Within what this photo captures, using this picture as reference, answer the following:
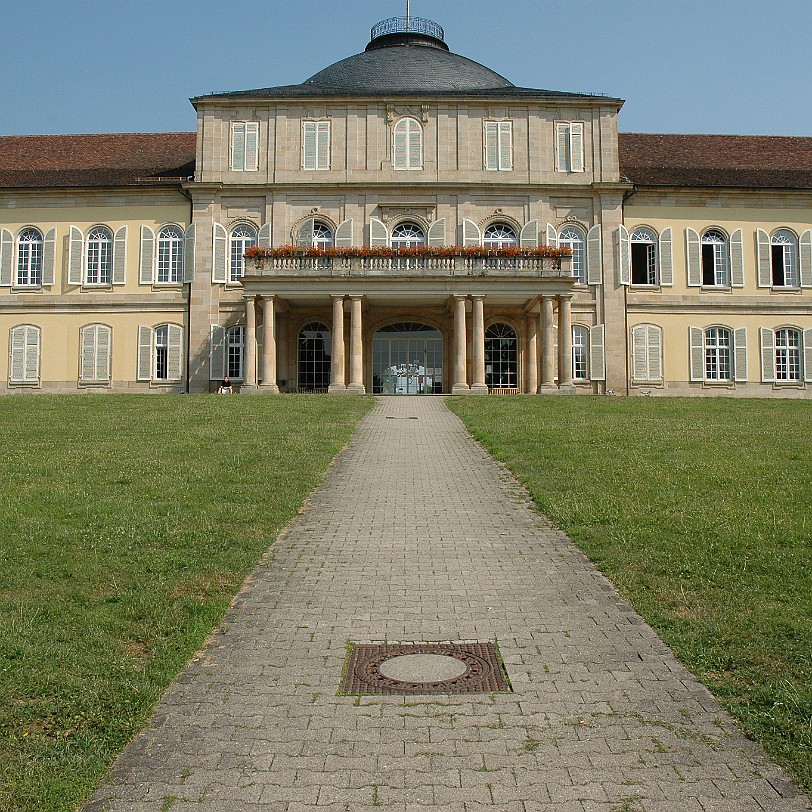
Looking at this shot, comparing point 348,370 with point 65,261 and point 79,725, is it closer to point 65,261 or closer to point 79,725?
point 65,261

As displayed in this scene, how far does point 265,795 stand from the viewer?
3660 millimetres

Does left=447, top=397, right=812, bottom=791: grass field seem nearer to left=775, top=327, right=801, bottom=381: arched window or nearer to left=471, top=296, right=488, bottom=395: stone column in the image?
left=471, top=296, right=488, bottom=395: stone column

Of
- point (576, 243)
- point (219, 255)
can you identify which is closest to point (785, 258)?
point (576, 243)

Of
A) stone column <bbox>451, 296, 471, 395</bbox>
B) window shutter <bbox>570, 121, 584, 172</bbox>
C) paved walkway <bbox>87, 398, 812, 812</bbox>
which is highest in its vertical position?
window shutter <bbox>570, 121, 584, 172</bbox>

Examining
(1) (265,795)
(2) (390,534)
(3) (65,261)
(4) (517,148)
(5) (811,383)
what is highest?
(4) (517,148)

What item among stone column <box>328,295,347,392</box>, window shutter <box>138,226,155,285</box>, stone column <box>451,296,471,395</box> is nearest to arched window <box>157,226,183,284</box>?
window shutter <box>138,226,155,285</box>

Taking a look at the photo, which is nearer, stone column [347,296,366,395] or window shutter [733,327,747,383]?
stone column [347,296,366,395]

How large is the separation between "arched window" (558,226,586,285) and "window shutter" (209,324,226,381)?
15086 millimetres

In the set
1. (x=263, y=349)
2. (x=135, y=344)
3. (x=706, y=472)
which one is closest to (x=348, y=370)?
(x=263, y=349)

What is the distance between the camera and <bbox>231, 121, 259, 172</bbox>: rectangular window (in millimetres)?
36125

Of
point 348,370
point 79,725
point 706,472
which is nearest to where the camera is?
point 79,725

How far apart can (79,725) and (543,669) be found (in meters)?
2.58

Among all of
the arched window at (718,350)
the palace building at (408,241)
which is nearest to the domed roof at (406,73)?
the palace building at (408,241)

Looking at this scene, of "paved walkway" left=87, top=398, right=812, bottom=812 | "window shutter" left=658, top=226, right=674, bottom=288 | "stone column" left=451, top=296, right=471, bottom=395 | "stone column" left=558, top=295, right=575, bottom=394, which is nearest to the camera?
"paved walkway" left=87, top=398, right=812, bottom=812
